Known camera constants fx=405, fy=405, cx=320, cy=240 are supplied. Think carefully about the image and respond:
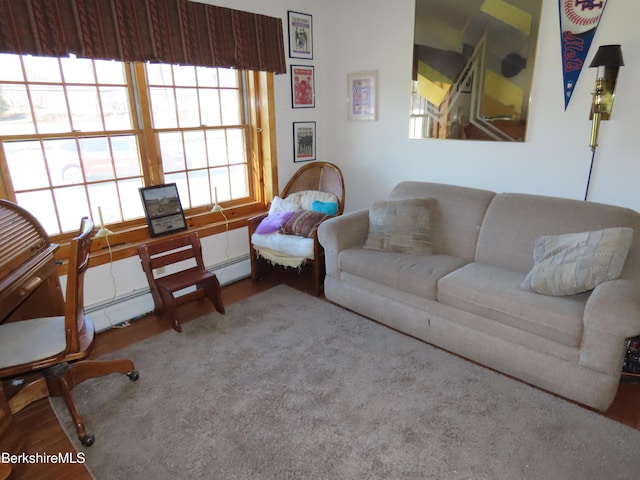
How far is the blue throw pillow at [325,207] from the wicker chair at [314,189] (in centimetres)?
5

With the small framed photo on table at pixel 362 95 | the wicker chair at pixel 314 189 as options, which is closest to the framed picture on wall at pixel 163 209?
the wicker chair at pixel 314 189

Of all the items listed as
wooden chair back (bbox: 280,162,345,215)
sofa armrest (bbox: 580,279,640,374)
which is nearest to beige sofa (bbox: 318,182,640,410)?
sofa armrest (bbox: 580,279,640,374)

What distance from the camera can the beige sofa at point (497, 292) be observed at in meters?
1.89

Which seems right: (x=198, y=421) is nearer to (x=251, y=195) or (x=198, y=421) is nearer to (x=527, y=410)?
(x=527, y=410)

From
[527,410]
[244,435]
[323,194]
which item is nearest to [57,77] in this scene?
[323,194]

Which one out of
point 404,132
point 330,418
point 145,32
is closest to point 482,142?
point 404,132

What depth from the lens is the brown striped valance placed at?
218 centimetres

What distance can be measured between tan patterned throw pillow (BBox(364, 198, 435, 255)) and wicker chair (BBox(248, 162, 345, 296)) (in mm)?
465

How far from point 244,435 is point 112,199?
1.99 meters

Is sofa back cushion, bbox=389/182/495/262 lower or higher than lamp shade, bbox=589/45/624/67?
lower

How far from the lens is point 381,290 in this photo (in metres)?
2.72

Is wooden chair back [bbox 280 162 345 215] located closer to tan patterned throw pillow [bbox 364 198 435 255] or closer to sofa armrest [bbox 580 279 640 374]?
tan patterned throw pillow [bbox 364 198 435 255]

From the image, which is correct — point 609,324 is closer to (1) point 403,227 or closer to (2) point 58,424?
(1) point 403,227

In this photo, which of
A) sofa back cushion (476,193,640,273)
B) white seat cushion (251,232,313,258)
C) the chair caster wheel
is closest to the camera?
the chair caster wheel
